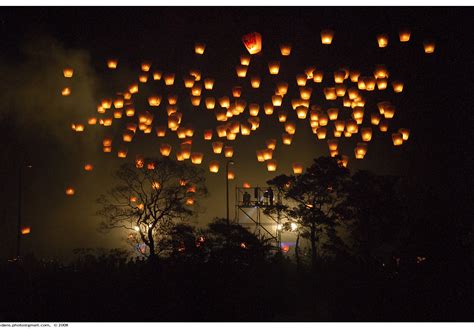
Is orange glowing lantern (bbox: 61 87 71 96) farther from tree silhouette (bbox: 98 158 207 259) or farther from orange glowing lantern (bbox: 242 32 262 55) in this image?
orange glowing lantern (bbox: 242 32 262 55)

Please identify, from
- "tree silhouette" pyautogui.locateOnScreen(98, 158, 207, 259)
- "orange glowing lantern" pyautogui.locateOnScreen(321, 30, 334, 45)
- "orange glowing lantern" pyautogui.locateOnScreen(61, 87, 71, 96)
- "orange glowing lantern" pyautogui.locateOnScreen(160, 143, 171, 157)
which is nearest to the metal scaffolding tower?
"tree silhouette" pyautogui.locateOnScreen(98, 158, 207, 259)

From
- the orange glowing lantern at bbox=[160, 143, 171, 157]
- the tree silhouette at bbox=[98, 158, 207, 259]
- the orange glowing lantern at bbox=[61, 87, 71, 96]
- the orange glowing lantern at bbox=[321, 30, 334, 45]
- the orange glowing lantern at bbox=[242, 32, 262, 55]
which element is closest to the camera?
the orange glowing lantern at bbox=[242, 32, 262, 55]

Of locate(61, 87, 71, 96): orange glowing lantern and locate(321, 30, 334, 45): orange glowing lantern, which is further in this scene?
locate(61, 87, 71, 96): orange glowing lantern

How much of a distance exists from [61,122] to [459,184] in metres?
19.1

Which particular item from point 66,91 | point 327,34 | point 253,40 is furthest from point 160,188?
point 327,34

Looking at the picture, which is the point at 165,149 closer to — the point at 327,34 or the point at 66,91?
the point at 66,91

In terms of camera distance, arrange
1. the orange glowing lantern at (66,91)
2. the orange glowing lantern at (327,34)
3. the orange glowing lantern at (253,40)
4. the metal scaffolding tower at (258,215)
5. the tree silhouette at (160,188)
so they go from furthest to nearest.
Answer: the orange glowing lantern at (66,91) → the tree silhouette at (160,188) → the metal scaffolding tower at (258,215) → the orange glowing lantern at (327,34) → the orange glowing lantern at (253,40)

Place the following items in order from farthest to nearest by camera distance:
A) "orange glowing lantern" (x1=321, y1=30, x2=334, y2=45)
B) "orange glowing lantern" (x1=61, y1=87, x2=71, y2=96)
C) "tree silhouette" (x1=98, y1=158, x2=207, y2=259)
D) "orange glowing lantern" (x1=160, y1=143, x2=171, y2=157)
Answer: "orange glowing lantern" (x1=61, y1=87, x2=71, y2=96)
"orange glowing lantern" (x1=160, y1=143, x2=171, y2=157)
"tree silhouette" (x1=98, y1=158, x2=207, y2=259)
"orange glowing lantern" (x1=321, y1=30, x2=334, y2=45)

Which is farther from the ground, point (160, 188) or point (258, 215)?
point (160, 188)

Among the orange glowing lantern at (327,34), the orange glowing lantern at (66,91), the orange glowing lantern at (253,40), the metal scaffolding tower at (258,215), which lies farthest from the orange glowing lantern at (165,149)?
the orange glowing lantern at (327,34)

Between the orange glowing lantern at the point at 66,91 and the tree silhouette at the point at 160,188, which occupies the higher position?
the orange glowing lantern at the point at 66,91

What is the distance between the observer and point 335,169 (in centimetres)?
1761

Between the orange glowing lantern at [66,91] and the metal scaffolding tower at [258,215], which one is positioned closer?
the metal scaffolding tower at [258,215]

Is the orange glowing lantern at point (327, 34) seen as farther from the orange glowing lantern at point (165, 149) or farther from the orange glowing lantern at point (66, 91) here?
the orange glowing lantern at point (66, 91)
